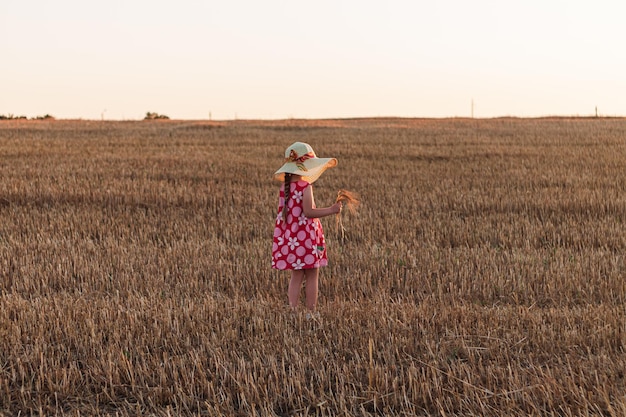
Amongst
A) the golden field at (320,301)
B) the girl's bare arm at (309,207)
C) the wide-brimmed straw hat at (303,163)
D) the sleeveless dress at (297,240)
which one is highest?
the wide-brimmed straw hat at (303,163)

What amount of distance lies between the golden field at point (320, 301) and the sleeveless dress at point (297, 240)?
417 mm

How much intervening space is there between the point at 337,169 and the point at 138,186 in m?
5.73

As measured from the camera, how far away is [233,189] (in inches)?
566

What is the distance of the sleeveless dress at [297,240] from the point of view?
618 cm

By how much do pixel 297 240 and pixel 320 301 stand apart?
0.91m

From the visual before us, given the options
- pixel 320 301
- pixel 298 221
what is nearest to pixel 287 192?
pixel 298 221

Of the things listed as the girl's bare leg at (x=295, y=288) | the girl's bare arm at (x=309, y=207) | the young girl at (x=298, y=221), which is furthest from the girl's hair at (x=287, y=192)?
the girl's bare leg at (x=295, y=288)

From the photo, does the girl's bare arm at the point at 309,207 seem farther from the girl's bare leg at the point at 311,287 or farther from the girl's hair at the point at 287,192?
the girl's bare leg at the point at 311,287

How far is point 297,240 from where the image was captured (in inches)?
245

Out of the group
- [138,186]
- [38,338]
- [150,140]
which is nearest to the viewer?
[38,338]

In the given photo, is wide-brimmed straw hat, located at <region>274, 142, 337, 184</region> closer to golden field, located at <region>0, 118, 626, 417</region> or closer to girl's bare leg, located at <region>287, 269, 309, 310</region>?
girl's bare leg, located at <region>287, 269, 309, 310</region>

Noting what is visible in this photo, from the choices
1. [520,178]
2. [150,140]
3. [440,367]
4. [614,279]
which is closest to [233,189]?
[520,178]

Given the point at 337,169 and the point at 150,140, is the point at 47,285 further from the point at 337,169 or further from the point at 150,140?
the point at 150,140

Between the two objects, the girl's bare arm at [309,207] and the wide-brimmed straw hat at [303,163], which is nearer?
the girl's bare arm at [309,207]
